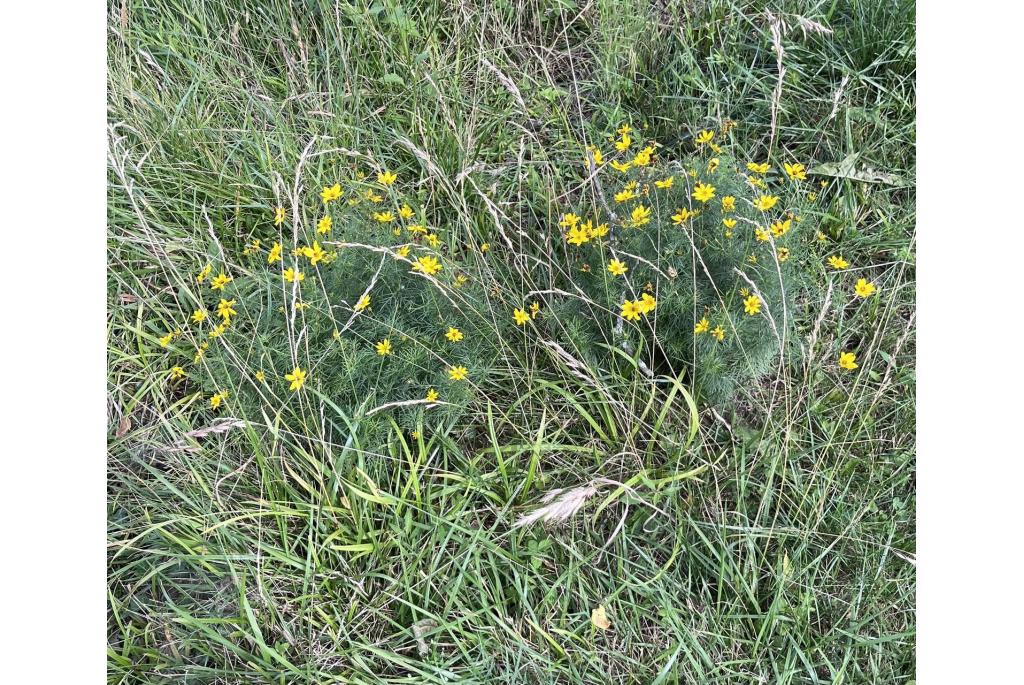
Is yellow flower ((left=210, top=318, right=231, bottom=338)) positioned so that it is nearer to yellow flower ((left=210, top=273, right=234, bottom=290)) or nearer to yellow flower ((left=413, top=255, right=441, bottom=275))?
yellow flower ((left=210, top=273, right=234, bottom=290))

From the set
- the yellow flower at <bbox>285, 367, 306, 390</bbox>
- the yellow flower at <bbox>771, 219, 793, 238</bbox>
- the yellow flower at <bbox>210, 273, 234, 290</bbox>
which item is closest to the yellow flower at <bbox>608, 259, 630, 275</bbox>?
the yellow flower at <bbox>771, 219, 793, 238</bbox>

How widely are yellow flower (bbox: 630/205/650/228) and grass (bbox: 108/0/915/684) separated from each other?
1.21ft

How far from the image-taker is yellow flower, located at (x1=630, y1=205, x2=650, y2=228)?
202 cm

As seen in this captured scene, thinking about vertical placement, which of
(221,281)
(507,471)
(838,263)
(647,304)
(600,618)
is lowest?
(600,618)

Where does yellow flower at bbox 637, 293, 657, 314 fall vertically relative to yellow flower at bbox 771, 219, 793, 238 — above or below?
below

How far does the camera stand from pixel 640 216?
203cm

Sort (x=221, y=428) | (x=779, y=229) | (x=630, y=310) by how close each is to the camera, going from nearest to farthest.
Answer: (x=221, y=428) → (x=630, y=310) → (x=779, y=229)

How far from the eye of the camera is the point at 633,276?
206 cm

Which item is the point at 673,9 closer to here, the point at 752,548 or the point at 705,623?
the point at 752,548

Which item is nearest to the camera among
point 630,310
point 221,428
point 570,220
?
A: point 221,428

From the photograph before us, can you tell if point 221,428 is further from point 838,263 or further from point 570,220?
point 838,263

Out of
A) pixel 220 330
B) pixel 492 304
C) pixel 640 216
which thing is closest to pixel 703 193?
pixel 640 216

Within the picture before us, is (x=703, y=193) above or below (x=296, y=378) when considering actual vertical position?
above

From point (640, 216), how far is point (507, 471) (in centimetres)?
83
